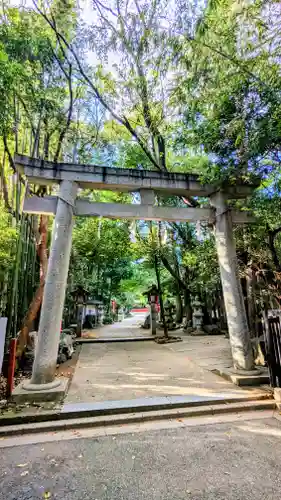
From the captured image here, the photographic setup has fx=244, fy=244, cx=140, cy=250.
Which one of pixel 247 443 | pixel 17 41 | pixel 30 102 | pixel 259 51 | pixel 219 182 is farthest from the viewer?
pixel 30 102

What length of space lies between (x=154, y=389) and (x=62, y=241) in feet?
9.93

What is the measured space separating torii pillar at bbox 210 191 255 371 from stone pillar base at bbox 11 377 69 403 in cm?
316

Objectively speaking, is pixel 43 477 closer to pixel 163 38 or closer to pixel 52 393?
pixel 52 393

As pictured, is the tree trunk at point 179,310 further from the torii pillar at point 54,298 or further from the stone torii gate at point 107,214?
the torii pillar at point 54,298

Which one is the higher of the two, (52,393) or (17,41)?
(17,41)

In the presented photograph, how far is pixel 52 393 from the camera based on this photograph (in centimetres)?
370

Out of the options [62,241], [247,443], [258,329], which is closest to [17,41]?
[62,241]

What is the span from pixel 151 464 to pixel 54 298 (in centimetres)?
269

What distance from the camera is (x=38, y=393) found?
12.0ft

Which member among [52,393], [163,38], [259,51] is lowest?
[52,393]

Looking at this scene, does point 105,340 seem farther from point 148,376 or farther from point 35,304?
point 148,376

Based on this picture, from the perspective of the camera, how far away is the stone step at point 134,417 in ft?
9.88

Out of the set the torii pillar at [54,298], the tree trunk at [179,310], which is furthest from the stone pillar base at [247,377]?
the tree trunk at [179,310]

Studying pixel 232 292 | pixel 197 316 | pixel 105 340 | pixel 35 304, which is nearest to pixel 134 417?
pixel 232 292
